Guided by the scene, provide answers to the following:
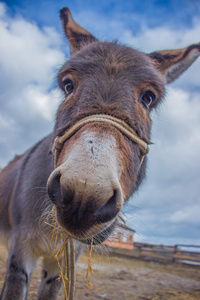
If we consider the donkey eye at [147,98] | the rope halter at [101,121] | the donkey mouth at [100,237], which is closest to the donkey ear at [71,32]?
the donkey eye at [147,98]

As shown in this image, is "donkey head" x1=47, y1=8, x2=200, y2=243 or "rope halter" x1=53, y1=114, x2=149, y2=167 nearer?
"donkey head" x1=47, y1=8, x2=200, y2=243

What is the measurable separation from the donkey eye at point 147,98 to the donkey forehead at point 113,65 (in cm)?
11

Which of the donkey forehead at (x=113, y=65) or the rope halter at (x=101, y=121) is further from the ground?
the donkey forehead at (x=113, y=65)

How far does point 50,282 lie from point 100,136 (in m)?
2.73

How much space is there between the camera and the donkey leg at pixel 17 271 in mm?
2317

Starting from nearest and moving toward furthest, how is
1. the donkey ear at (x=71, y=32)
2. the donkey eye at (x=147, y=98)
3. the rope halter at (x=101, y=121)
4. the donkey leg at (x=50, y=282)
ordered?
the rope halter at (x=101, y=121)
the donkey eye at (x=147, y=98)
the donkey leg at (x=50, y=282)
the donkey ear at (x=71, y=32)

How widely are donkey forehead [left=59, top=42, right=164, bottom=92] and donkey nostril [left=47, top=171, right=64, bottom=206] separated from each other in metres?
1.19

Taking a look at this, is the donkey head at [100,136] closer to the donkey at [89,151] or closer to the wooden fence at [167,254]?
the donkey at [89,151]

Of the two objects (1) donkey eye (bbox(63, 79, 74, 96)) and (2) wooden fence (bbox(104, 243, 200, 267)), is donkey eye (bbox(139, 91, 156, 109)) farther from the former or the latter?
(2) wooden fence (bbox(104, 243, 200, 267))

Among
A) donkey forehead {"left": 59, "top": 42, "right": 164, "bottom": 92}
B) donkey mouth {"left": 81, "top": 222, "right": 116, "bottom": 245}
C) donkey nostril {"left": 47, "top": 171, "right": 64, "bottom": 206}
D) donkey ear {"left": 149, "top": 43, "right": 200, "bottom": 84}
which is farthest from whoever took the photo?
donkey ear {"left": 149, "top": 43, "right": 200, "bottom": 84}

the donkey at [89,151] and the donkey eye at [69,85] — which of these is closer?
the donkey at [89,151]

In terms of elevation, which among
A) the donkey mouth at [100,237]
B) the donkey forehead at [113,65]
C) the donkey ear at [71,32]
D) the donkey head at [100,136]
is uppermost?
the donkey ear at [71,32]

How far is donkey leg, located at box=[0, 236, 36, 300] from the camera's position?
2.32 m

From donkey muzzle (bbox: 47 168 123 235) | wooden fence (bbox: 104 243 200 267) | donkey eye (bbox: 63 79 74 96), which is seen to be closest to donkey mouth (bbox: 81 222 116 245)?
donkey muzzle (bbox: 47 168 123 235)
